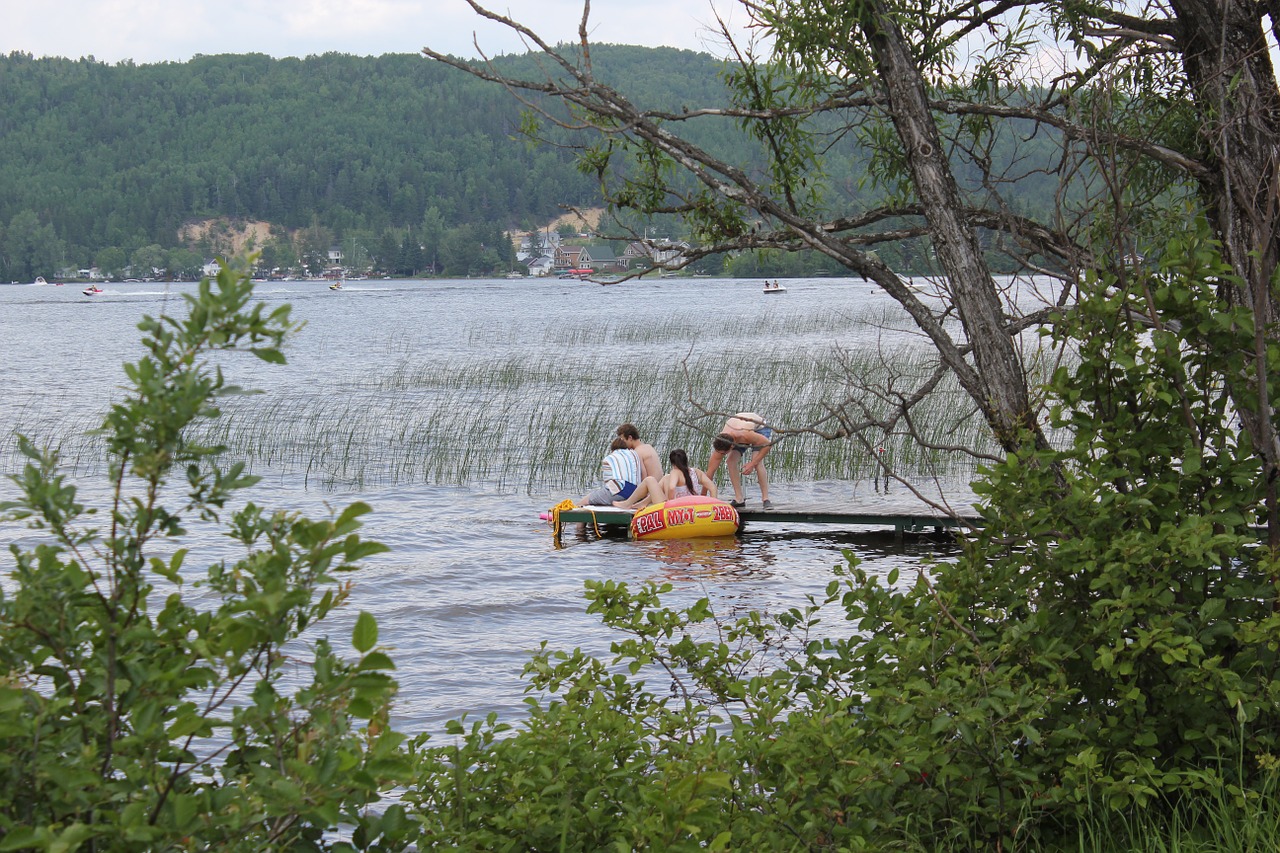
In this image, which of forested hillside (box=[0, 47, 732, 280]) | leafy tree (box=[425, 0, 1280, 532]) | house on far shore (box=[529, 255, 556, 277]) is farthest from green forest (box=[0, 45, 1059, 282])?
leafy tree (box=[425, 0, 1280, 532])

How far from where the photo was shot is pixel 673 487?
1497cm

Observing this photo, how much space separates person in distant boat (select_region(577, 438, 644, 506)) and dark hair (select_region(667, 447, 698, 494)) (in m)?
0.45

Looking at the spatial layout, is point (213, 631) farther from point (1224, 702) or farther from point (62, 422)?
point (62, 422)

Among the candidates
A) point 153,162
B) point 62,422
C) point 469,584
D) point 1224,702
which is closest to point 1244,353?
point 1224,702

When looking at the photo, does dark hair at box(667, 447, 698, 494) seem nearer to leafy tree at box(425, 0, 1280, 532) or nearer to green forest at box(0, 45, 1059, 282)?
leafy tree at box(425, 0, 1280, 532)

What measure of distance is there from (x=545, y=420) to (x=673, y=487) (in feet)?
29.4

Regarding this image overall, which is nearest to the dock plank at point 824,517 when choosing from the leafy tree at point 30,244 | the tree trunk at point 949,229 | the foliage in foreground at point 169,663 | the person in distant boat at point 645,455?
the person in distant boat at point 645,455

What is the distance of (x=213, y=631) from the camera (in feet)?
7.43

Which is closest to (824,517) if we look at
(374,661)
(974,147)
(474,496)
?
(474,496)

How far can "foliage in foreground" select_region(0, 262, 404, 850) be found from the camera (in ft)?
6.85

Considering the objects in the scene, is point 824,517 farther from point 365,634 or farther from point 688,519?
point 365,634

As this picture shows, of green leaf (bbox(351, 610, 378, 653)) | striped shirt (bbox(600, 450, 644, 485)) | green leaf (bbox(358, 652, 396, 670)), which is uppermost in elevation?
green leaf (bbox(351, 610, 378, 653))

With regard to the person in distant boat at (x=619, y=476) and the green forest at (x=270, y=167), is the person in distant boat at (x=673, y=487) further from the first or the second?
the green forest at (x=270, y=167)

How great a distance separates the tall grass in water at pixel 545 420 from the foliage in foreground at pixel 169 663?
29.7 feet
